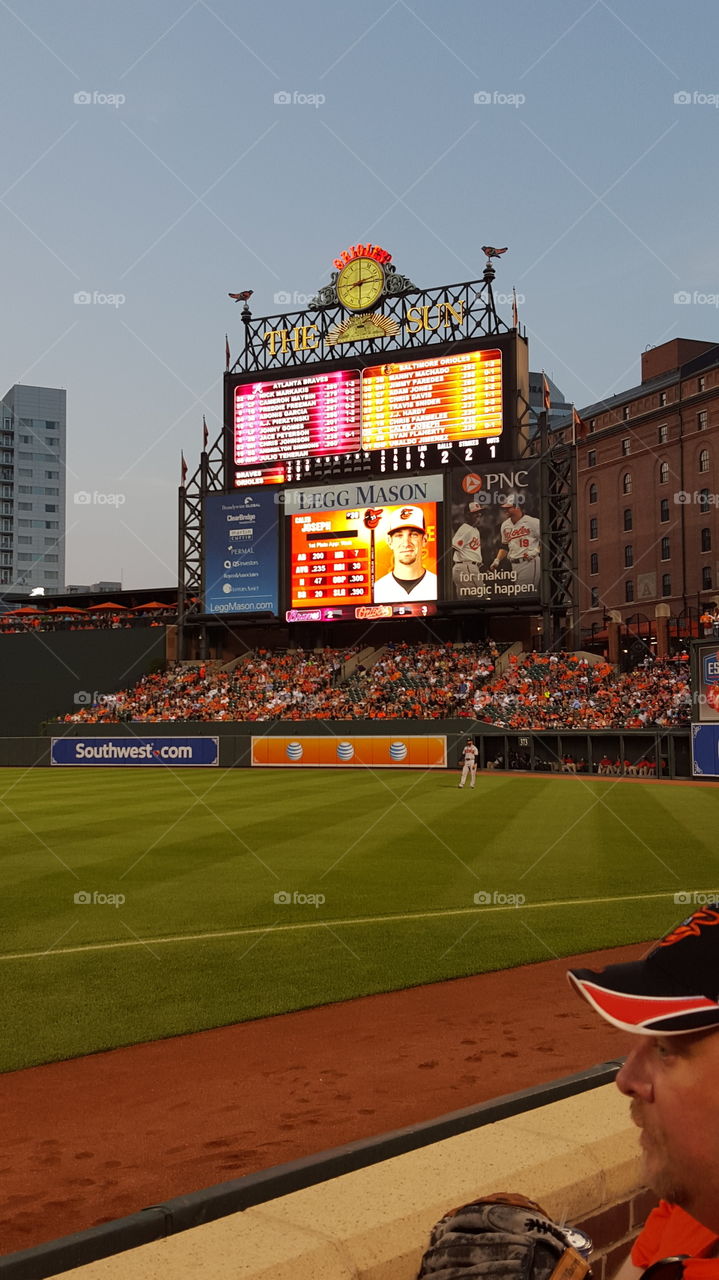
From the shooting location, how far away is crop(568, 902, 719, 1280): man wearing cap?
1.74m

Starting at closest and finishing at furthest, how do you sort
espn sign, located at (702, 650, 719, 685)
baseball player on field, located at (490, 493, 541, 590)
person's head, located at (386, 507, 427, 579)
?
espn sign, located at (702, 650, 719, 685) < baseball player on field, located at (490, 493, 541, 590) < person's head, located at (386, 507, 427, 579)

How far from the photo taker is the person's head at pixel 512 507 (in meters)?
48.9

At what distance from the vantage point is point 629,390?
7806cm

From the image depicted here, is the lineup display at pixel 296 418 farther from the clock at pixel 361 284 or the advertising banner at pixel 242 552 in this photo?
the clock at pixel 361 284

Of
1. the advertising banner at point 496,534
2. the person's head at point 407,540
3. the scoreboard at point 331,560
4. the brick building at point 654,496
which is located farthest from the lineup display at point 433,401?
the brick building at point 654,496

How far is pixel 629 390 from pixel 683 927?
81.6 meters

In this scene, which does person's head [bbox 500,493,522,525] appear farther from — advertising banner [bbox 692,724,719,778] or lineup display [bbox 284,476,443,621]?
advertising banner [bbox 692,724,719,778]

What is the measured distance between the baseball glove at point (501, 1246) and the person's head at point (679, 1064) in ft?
0.88

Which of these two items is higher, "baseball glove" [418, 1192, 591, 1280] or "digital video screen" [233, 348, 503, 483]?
"digital video screen" [233, 348, 503, 483]

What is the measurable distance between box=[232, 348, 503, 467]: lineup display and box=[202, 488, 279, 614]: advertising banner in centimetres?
309

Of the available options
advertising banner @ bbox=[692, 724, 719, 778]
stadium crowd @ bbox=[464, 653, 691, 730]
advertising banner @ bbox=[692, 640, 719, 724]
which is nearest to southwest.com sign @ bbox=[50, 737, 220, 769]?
stadium crowd @ bbox=[464, 653, 691, 730]

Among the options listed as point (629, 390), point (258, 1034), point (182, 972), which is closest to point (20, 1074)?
point (258, 1034)

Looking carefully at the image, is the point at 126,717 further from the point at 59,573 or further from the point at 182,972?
the point at 59,573

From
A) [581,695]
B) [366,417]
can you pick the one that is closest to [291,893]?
[581,695]
